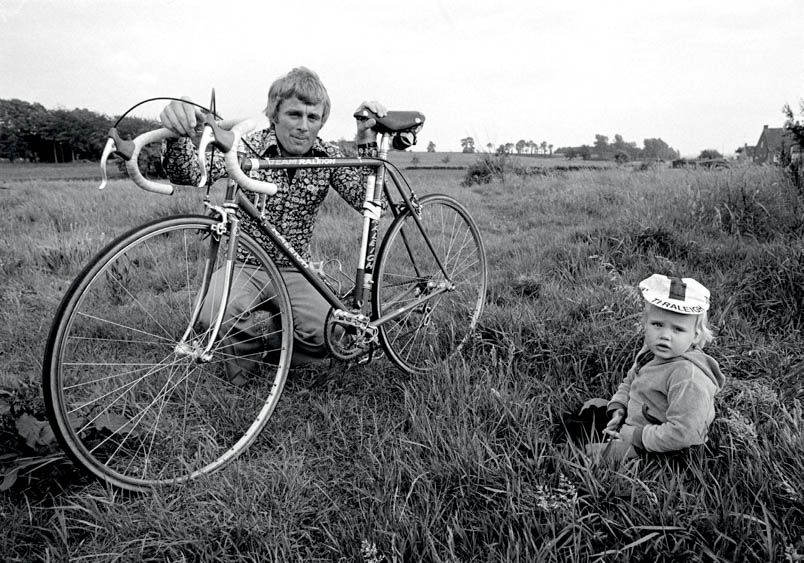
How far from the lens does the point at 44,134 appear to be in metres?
27.9

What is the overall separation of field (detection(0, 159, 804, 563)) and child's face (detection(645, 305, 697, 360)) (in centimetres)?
33

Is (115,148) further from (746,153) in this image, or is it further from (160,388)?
(746,153)

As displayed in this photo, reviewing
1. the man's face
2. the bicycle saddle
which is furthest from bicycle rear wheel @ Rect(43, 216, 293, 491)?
the bicycle saddle

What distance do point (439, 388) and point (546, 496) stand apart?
909 millimetres

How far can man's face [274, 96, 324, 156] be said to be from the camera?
2.72 m

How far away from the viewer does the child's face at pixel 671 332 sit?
6.73 feet

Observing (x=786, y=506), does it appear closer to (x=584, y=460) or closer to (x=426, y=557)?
(x=584, y=460)

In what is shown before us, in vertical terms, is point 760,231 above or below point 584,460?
above

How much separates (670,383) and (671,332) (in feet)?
0.65

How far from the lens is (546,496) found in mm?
1718

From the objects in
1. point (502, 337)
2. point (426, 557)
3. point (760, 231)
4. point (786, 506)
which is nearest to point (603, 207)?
point (760, 231)

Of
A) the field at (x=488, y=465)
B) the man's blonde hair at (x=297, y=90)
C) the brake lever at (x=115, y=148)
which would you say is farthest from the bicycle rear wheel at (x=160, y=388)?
the man's blonde hair at (x=297, y=90)

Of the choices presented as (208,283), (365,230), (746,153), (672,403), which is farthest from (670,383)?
(746,153)

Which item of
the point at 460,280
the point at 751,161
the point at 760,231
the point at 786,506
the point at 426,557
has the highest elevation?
the point at 751,161
